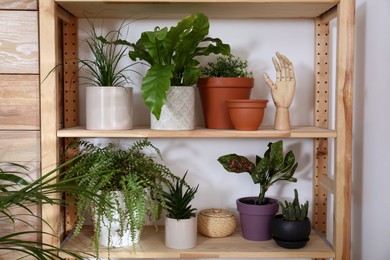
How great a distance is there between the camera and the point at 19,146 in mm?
1489

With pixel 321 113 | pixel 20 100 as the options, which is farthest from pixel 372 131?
pixel 20 100

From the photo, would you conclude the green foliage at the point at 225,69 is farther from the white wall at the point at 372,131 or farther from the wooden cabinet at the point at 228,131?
the white wall at the point at 372,131

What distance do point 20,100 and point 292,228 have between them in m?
0.93

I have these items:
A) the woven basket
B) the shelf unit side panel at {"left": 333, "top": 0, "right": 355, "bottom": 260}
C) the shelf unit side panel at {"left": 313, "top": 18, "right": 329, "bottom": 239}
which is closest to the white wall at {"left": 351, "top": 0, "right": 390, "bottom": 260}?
the shelf unit side panel at {"left": 313, "top": 18, "right": 329, "bottom": 239}

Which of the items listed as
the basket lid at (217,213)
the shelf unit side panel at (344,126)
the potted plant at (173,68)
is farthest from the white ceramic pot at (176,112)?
the shelf unit side panel at (344,126)

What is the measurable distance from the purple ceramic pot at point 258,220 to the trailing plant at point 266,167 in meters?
0.05

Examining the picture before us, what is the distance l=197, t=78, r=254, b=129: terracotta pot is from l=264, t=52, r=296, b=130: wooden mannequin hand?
90 millimetres

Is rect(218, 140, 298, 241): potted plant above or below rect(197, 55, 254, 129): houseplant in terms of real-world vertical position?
below

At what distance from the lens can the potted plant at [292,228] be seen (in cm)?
146

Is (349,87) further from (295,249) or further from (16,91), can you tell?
(16,91)

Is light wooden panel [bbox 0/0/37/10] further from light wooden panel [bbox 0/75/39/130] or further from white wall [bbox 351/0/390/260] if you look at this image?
white wall [bbox 351/0/390/260]

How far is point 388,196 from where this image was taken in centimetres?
156

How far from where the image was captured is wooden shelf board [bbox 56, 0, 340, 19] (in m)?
Answer: 1.41

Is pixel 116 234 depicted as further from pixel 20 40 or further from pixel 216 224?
pixel 20 40
